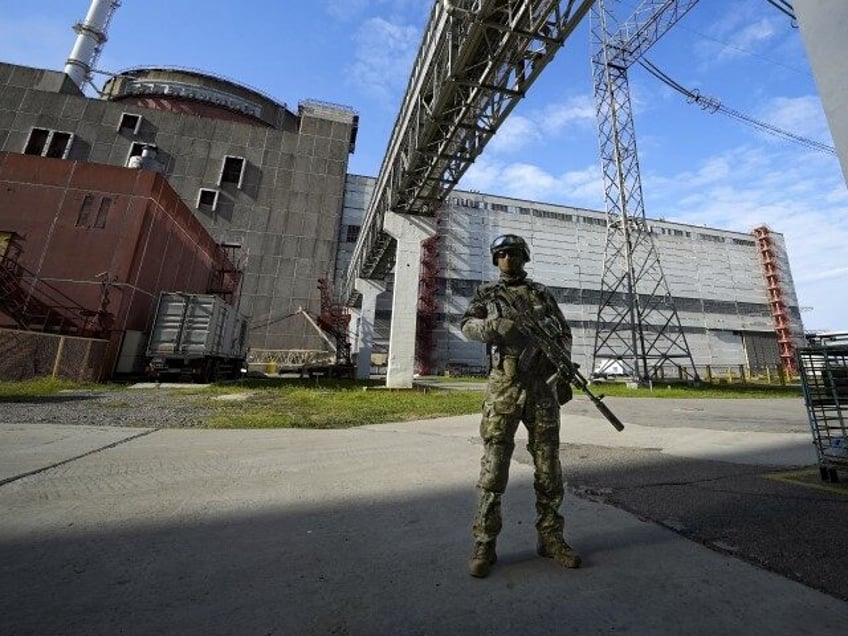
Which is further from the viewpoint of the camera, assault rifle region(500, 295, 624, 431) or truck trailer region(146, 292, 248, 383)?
truck trailer region(146, 292, 248, 383)

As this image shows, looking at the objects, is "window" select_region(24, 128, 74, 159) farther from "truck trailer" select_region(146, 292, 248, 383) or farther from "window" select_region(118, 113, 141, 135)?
"truck trailer" select_region(146, 292, 248, 383)

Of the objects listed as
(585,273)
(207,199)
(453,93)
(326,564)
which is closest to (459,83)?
(453,93)

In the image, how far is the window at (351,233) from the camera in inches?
1323

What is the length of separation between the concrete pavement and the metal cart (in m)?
2.50

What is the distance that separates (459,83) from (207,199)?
2680 cm

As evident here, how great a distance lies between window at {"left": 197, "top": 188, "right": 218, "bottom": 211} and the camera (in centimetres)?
2955

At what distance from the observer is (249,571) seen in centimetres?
186

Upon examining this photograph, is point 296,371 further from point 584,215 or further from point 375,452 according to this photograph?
point 584,215

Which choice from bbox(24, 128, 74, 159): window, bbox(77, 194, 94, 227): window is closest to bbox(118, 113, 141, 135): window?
bbox(24, 128, 74, 159): window

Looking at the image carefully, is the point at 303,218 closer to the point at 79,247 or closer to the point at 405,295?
the point at 79,247

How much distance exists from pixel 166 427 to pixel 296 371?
19.9 meters

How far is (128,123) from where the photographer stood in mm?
30953

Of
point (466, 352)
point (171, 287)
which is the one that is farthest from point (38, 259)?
point (466, 352)

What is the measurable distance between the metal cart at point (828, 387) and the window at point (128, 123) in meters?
40.4
